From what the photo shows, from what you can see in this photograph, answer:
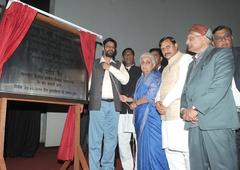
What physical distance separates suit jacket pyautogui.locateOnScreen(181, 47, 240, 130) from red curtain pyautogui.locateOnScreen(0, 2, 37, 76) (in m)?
1.74

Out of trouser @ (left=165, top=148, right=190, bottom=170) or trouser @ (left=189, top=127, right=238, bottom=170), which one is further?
trouser @ (left=165, top=148, right=190, bottom=170)

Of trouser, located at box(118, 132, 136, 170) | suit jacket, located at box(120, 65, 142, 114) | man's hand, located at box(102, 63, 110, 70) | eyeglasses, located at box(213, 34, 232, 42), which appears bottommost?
trouser, located at box(118, 132, 136, 170)

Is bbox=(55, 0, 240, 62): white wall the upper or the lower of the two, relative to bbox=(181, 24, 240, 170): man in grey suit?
upper

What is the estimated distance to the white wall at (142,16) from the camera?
17.8 feet

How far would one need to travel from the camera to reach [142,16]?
614 cm

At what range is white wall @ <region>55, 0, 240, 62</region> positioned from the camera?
5.42 metres

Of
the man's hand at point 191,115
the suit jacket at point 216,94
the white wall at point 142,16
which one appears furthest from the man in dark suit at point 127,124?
the white wall at point 142,16

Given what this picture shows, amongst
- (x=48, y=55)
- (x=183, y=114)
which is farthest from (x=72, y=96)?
A: (x=183, y=114)

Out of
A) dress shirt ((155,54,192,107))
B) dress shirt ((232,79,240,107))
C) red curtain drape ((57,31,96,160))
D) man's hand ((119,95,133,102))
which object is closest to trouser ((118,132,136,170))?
man's hand ((119,95,133,102))

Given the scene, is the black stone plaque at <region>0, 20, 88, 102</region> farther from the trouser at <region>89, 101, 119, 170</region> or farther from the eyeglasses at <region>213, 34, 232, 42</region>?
the eyeglasses at <region>213, 34, 232, 42</region>

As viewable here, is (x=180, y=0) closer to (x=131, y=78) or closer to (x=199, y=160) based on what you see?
(x=131, y=78)

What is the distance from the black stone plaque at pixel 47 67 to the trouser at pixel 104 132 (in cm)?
34

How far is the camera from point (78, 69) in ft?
10.9

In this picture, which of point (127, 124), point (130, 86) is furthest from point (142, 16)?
point (127, 124)
